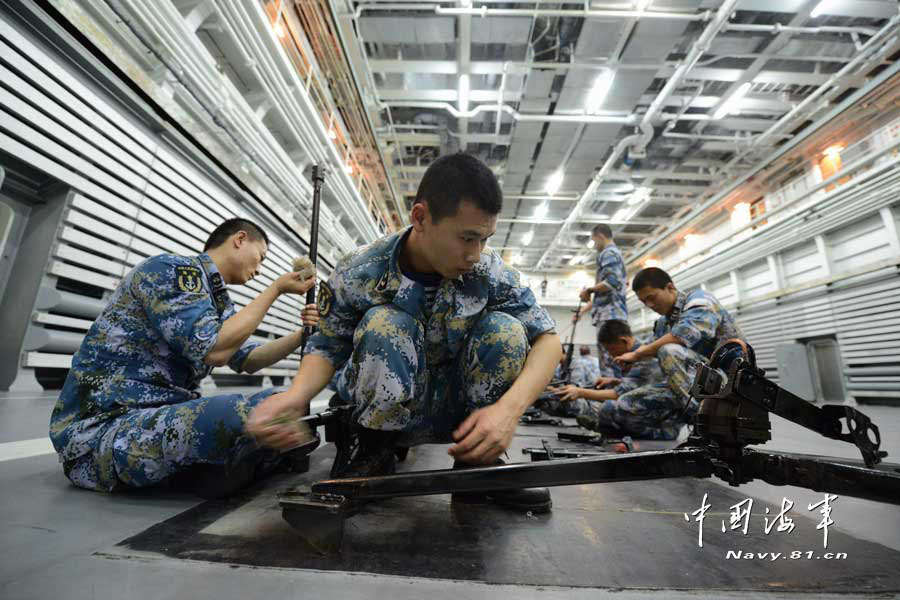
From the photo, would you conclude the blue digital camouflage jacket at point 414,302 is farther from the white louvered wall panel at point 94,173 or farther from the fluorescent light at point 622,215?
the fluorescent light at point 622,215

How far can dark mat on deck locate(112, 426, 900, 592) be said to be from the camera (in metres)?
0.67

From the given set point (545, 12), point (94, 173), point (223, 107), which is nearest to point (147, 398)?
point (94, 173)

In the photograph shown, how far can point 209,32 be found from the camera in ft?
11.2

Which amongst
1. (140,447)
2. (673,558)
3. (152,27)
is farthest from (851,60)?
(140,447)

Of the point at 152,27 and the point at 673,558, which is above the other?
the point at 152,27

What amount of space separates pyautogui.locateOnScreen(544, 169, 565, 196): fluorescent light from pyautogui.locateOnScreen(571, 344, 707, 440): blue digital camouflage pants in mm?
6065

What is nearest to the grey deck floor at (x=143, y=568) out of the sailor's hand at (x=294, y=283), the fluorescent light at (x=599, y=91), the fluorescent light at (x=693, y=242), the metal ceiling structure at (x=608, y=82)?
the sailor's hand at (x=294, y=283)

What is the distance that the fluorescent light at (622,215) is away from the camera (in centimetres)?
933

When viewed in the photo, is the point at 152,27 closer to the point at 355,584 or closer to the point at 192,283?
the point at 192,283

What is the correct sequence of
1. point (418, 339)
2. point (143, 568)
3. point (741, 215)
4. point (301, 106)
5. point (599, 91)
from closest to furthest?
point (143, 568), point (418, 339), point (301, 106), point (599, 91), point (741, 215)

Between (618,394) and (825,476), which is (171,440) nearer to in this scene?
(825,476)

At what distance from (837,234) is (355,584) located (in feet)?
29.0

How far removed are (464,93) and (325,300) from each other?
540 centimetres

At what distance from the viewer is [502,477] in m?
0.73
